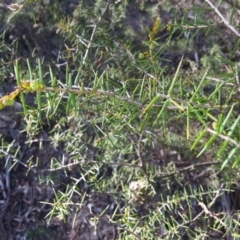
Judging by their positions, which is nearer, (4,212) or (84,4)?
(84,4)

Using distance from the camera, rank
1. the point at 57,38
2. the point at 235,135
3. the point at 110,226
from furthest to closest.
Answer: the point at 57,38, the point at 110,226, the point at 235,135

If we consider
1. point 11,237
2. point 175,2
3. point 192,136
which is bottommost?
point 11,237

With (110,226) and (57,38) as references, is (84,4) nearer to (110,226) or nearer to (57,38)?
(57,38)

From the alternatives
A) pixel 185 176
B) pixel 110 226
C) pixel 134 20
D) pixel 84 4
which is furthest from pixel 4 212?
pixel 134 20

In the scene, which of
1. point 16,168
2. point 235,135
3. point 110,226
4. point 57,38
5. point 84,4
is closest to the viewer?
point 235,135

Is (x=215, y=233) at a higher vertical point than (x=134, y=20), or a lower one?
lower

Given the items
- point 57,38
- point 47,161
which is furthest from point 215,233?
point 57,38

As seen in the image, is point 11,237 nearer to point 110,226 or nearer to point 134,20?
point 110,226

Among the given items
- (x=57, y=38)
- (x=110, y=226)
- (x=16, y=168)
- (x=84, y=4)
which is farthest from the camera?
(x=57, y=38)

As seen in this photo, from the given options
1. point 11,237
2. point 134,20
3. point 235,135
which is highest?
point 235,135
